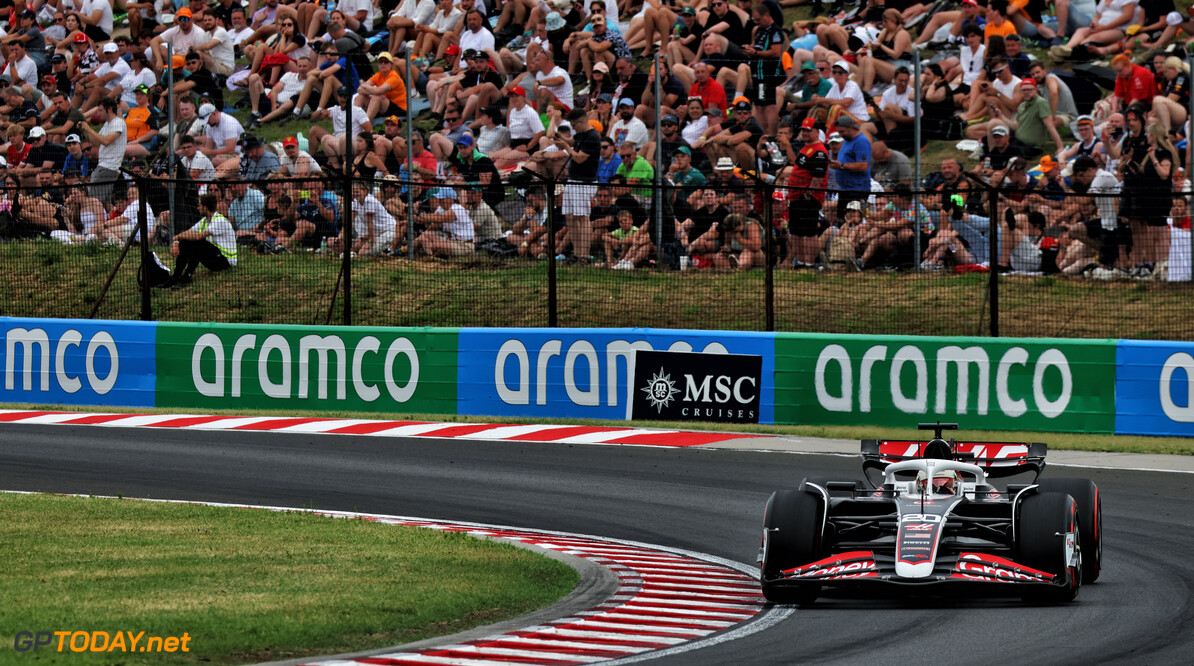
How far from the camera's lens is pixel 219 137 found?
859 inches

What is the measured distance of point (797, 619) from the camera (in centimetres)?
783

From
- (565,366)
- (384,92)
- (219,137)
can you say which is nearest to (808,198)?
(565,366)

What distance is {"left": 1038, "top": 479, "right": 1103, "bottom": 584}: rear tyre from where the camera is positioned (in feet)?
28.2

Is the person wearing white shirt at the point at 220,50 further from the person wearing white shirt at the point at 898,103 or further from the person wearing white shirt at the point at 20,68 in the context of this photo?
the person wearing white shirt at the point at 898,103

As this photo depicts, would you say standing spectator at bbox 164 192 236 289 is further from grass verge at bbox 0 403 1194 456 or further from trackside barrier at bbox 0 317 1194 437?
grass verge at bbox 0 403 1194 456

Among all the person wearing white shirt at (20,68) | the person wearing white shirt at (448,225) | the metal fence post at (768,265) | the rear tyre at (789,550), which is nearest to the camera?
the rear tyre at (789,550)

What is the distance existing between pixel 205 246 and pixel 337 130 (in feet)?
7.80

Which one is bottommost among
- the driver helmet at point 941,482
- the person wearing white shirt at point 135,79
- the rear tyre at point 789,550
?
the rear tyre at point 789,550

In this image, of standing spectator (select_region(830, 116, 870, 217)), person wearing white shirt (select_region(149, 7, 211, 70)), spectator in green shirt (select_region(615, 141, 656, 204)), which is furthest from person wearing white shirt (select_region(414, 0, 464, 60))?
standing spectator (select_region(830, 116, 870, 217))

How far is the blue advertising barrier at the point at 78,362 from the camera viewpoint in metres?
18.6

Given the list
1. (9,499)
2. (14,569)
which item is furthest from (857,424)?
(14,569)

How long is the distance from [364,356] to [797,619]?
34.8ft

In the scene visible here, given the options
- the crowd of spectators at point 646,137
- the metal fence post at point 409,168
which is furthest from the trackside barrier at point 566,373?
the metal fence post at point 409,168

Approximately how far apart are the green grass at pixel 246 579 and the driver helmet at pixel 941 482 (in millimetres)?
2040
